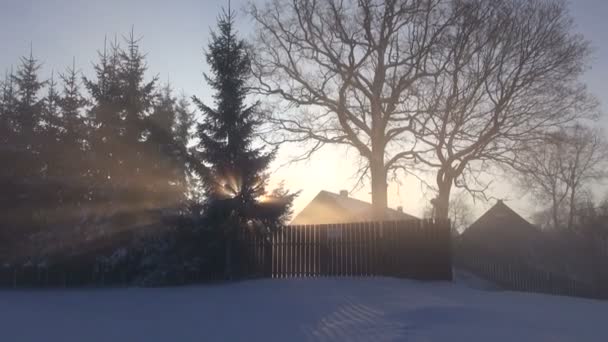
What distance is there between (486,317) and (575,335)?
1500 millimetres

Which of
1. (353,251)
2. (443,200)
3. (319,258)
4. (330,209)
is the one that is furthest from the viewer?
(330,209)

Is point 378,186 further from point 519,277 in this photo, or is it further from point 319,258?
point 319,258

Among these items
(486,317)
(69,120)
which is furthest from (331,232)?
(69,120)

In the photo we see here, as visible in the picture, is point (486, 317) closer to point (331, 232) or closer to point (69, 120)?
point (331, 232)

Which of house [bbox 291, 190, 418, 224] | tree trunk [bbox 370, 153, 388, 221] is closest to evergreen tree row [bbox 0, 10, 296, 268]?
tree trunk [bbox 370, 153, 388, 221]

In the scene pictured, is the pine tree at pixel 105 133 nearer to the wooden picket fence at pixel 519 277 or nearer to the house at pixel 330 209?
the wooden picket fence at pixel 519 277

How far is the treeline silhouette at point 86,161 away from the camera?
69.6 ft

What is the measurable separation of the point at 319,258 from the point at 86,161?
41.2 feet

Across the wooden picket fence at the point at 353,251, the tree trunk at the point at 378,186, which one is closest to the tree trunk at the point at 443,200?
the tree trunk at the point at 378,186

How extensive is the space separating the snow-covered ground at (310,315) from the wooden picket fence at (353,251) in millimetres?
740

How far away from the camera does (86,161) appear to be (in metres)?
23.7

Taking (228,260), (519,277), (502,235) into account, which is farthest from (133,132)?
(502,235)

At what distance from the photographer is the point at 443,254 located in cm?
1500

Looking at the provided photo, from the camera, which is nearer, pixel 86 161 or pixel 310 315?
pixel 310 315
